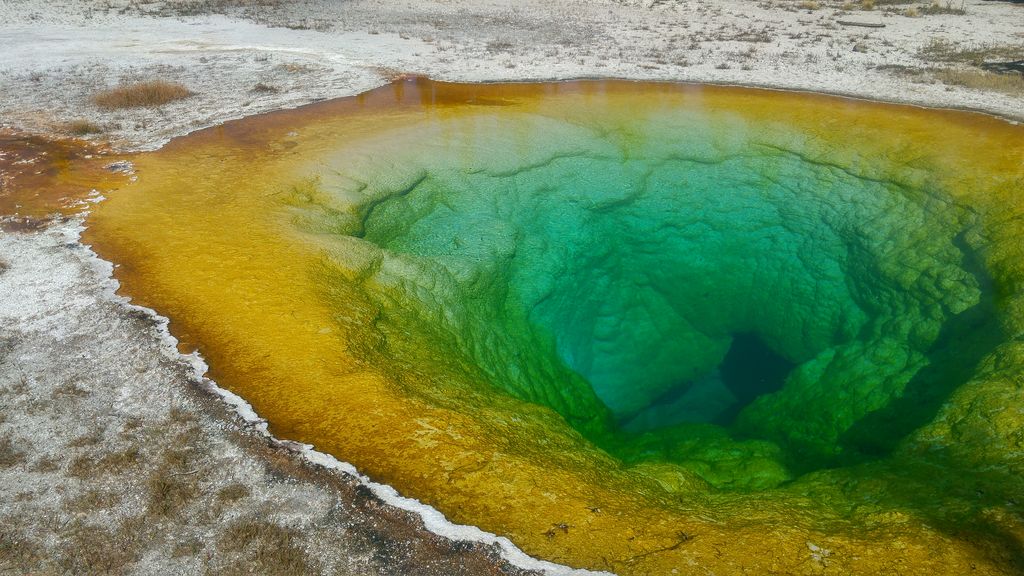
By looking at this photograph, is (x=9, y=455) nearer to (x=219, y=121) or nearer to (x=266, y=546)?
(x=266, y=546)

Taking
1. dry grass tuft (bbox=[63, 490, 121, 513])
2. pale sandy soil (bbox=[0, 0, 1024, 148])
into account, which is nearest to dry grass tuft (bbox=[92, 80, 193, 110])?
pale sandy soil (bbox=[0, 0, 1024, 148])

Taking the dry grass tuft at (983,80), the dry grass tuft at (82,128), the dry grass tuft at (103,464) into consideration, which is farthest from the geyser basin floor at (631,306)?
the dry grass tuft at (983,80)

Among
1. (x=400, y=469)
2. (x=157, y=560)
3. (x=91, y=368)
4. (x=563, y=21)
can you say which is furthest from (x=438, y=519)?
(x=563, y=21)

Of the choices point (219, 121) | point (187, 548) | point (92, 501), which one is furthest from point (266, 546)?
point (219, 121)

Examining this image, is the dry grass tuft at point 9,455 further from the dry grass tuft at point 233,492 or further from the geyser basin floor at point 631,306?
the dry grass tuft at point 233,492

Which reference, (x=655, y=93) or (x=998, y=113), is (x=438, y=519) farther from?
(x=998, y=113)
